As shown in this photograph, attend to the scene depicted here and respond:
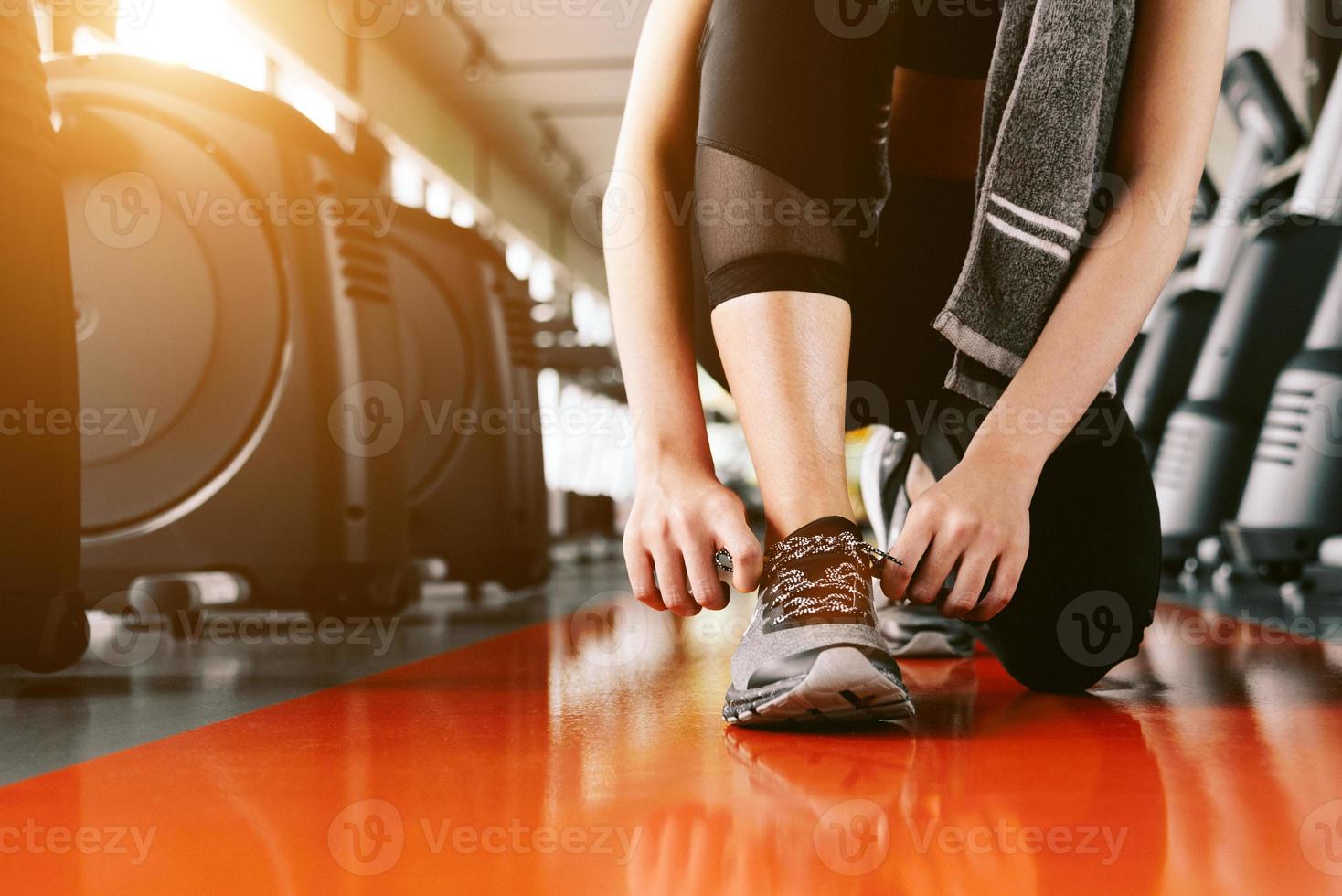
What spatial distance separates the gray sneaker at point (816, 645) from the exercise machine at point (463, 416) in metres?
1.61

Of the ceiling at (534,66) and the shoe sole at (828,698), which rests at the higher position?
the ceiling at (534,66)

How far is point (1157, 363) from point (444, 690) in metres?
3.13

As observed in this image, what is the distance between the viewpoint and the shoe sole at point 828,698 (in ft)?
2.09

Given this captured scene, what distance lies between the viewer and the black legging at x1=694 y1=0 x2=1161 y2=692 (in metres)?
0.76

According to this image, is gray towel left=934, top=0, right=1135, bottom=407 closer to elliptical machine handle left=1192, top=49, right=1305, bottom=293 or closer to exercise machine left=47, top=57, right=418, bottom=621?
exercise machine left=47, top=57, right=418, bottom=621

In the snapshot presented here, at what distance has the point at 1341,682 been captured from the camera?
0.96m

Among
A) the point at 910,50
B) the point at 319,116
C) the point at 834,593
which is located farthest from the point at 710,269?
the point at 319,116

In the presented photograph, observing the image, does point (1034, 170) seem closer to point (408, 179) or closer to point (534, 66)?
point (534, 66)

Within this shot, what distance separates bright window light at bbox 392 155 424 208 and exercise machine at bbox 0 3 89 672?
→ 677cm

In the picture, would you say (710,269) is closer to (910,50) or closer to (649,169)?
(649,169)

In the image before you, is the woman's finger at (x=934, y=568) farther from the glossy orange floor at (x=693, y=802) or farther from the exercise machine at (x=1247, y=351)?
the exercise machine at (x=1247, y=351)

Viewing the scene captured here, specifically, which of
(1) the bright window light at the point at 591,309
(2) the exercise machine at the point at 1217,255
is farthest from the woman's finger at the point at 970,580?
(1) the bright window light at the point at 591,309

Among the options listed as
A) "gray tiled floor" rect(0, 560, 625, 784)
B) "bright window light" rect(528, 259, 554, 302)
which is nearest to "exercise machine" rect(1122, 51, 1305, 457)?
"gray tiled floor" rect(0, 560, 625, 784)

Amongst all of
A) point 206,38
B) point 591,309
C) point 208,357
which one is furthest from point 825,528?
point 591,309
